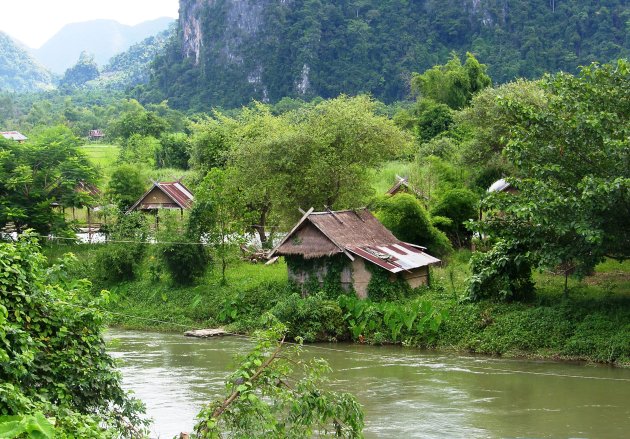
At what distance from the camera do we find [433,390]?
51.8 feet

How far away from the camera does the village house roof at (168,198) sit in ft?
102

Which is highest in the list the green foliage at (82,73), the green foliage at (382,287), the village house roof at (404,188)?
the green foliage at (82,73)

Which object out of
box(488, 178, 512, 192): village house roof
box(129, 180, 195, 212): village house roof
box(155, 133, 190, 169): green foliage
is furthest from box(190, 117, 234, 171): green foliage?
box(155, 133, 190, 169): green foliage

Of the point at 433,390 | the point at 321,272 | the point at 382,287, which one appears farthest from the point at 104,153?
the point at 433,390

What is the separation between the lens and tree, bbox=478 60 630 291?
16797 millimetres

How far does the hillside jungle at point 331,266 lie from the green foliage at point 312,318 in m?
0.06

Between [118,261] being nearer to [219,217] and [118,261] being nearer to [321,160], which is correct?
[219,217]

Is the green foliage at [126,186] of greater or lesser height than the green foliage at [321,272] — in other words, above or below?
above

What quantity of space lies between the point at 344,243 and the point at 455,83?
27.1m

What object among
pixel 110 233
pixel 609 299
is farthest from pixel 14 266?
pixel 110 233

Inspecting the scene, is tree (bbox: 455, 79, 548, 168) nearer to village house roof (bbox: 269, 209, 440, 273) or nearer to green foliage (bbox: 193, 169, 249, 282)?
village house roof (bbox: 269, 209, 440, 273)

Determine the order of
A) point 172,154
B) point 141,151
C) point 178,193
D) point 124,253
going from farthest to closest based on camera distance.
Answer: point 141,151 < point 172,154 < point 178,193 < point 124,253

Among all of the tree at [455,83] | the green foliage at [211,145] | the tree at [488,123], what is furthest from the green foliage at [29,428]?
the tree at [455,83]

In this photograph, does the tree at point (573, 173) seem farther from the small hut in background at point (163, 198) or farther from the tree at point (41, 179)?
the tree at point (41, 179)
